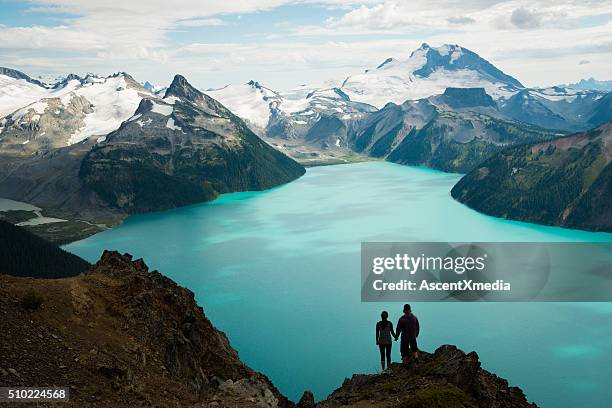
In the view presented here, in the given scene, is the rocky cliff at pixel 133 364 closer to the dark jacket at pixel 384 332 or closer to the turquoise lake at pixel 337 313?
the dark jacket at pixel 384 332

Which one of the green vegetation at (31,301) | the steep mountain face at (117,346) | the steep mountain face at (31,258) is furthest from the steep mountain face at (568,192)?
the green vegetation at (31,301)

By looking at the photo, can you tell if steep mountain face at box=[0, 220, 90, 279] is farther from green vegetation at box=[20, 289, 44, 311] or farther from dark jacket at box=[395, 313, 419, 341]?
dark jacket at box=[395, 313, 419, 341]

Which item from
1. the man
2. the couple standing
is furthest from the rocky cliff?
the man

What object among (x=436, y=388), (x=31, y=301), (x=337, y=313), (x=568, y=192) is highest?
(x=31, y=301)

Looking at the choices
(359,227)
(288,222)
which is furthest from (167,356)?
(288,222)

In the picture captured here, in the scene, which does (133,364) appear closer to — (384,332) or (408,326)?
(384,332)

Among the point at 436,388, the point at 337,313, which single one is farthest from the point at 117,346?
the point at 337,313
